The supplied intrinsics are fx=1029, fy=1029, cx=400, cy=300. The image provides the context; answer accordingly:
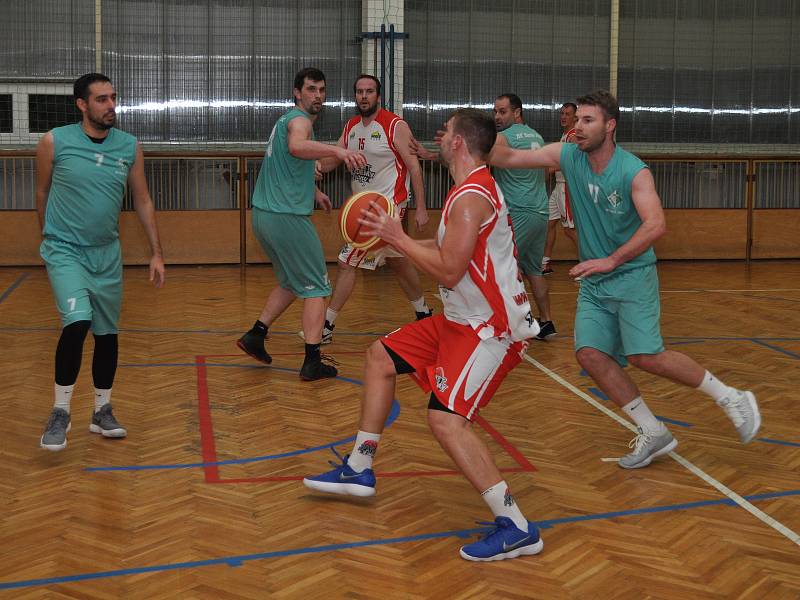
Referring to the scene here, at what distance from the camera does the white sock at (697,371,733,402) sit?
4.91 meters

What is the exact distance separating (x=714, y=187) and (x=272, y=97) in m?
6.13

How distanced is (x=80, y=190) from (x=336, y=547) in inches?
89.0

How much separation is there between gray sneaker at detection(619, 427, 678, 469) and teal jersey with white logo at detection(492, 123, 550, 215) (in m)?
3.28

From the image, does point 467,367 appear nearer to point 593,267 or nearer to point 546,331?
point 593,267

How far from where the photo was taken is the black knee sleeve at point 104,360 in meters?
5.29

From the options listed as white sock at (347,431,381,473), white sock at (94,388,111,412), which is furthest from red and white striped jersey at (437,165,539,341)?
white sock at (94,388,111,412)

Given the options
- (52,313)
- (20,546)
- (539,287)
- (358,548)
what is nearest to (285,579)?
(358,548)

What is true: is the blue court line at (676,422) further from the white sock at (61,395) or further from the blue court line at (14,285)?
the blue court line at (14,285)

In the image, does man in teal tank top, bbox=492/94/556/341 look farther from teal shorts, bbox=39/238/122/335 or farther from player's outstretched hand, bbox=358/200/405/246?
player's outstretched hand, bbox=358/200/405/246

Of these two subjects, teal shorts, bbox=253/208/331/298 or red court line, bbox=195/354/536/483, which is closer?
red court line, bbox=195/354/536/483

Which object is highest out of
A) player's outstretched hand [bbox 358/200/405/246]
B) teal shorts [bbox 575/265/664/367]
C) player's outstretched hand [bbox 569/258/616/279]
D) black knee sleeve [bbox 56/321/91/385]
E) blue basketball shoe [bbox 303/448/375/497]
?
player's outstretched hand [bbox 358/200/405/246]

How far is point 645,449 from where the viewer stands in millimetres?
4953

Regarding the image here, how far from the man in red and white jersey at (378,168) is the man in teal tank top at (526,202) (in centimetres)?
71

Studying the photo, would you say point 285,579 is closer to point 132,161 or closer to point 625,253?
point 625,253
